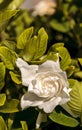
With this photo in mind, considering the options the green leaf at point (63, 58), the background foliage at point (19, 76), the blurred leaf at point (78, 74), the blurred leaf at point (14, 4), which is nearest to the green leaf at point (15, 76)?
the background foliage at point (19, 76)

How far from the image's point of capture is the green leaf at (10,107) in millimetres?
912

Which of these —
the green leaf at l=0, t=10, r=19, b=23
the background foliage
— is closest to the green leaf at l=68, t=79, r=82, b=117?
the background foliage

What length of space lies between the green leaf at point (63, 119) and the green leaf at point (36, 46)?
14cm

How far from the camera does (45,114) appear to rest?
92cm

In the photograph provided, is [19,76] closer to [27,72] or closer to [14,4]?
[27,72]

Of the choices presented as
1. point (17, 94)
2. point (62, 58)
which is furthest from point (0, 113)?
point (62, 58)

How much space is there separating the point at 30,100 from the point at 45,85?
0.05 meters

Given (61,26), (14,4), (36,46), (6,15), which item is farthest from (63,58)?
(61,26)

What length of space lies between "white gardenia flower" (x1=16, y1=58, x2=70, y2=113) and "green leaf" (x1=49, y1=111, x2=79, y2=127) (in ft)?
0.20

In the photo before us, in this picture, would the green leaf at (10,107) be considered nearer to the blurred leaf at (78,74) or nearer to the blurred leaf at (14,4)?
the blurred leaf at (78,74)

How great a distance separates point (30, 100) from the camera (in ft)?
2.84

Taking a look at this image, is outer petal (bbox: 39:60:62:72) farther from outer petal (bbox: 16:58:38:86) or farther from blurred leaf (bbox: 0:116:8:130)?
blurred leaf (bbox: 0:116:8:130)

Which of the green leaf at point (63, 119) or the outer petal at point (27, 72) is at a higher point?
the outer petal at point (27, 72)

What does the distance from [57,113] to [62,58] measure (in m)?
0.13
